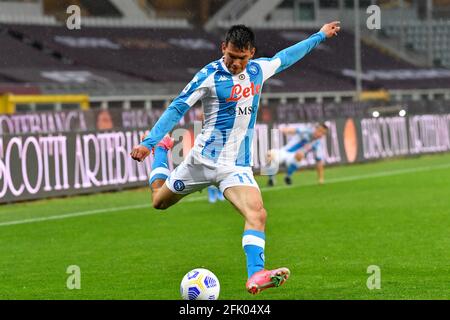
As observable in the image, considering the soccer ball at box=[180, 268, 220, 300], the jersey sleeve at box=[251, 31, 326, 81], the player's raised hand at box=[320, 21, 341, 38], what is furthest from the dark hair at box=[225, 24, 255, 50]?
the soccer ball at box=[180, 268, 220, 300]

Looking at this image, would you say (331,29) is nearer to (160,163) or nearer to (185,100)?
(185,100)

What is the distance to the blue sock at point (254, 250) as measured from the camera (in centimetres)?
993

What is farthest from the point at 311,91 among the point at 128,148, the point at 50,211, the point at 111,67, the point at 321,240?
the point at 321,240

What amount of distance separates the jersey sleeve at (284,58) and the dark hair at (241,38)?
2.06 feet

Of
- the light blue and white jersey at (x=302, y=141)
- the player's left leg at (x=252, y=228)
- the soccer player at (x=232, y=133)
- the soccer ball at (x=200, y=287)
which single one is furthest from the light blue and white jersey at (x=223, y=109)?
the light blue and white jersey at (x=302, y=141)

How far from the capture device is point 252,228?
1010cm

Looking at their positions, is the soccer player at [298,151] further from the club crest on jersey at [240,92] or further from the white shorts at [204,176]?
the club crest on jersey at [240,92]

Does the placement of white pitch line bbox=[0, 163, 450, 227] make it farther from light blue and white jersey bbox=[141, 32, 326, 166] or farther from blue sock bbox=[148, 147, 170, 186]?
light blue and white jersey bbox=[141, 32, 326, 166]

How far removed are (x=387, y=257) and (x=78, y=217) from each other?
754 cm

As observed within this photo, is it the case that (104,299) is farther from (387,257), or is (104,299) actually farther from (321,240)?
(321,240)

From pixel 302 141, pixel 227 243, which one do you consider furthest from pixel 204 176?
pixel 302 141

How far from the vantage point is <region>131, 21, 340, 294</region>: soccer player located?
9938 mm

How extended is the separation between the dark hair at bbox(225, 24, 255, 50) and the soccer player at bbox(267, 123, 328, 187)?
16.8 m

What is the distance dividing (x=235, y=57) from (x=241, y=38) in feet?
0.81
